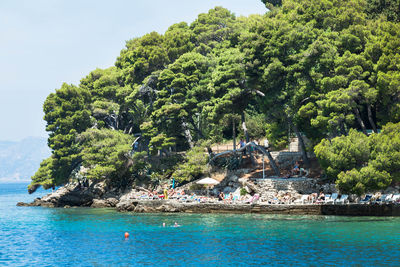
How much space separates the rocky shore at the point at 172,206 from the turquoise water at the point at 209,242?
132cm

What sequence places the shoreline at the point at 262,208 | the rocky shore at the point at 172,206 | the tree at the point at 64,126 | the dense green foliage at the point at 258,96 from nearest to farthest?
the shoreline at the point at 262,208
the rocky shore at the point at 172,206
the dense green foliage at the point at 258,96
the tree at the point at 64,126

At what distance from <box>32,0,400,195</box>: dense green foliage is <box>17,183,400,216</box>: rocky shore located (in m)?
2.03

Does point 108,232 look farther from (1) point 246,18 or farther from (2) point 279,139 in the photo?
(1) point 246,18

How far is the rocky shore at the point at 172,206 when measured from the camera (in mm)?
36031

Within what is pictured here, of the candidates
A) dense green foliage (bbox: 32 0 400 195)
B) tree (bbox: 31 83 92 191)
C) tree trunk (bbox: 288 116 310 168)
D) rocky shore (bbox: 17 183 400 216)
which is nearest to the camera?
rocky shore (bbox: 17 183 400 216)

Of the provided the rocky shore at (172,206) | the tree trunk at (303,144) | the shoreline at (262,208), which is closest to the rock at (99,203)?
the rocky shore at (172,206)

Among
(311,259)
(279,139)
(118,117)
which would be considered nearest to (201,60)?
(279,139)

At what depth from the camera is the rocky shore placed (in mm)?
36031

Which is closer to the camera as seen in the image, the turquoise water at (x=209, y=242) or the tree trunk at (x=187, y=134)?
the turquoise water at (x=209, y=242)

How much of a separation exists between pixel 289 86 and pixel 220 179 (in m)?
12.3

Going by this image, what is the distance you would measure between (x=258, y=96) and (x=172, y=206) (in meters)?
13.8

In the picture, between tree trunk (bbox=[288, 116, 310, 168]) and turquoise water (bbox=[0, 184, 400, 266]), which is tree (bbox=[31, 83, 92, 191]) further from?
tree trunk (bbox=[288, 116, 310, 168])

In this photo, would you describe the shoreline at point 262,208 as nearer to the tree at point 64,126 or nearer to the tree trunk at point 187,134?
the tree trunk at point 187,134

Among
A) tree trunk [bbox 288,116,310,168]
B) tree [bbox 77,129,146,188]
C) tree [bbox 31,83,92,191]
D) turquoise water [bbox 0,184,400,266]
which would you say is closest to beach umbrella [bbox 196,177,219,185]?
turquoise water [bbox 0,184,400,266]
